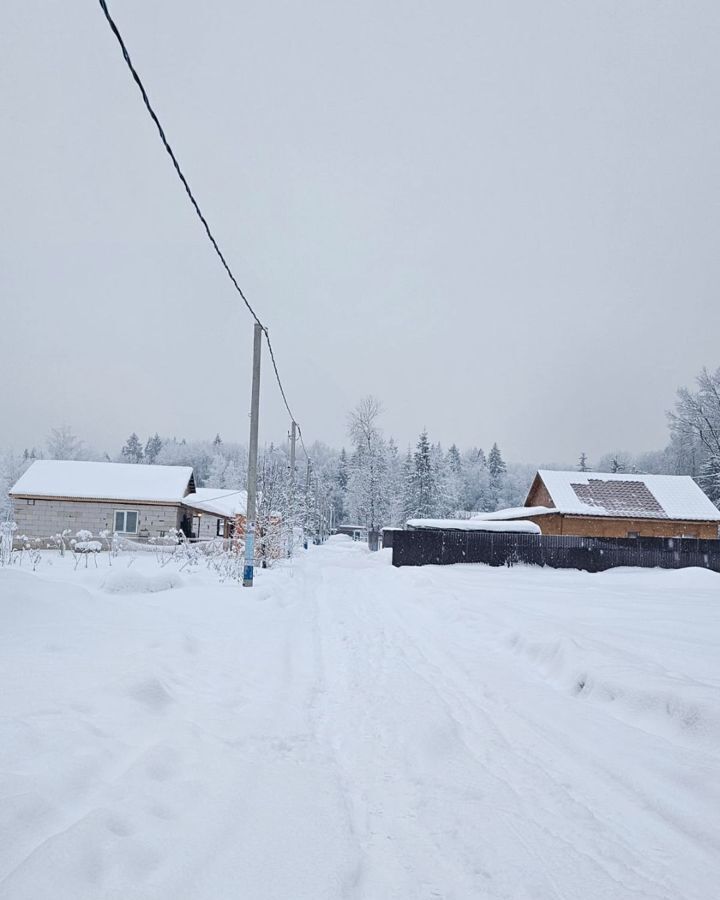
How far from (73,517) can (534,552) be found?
78.1ft

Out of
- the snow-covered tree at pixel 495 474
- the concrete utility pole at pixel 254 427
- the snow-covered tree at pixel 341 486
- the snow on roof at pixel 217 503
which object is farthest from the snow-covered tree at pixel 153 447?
the concrete utility pole at pixel 254 427

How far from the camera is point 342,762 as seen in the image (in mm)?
3686

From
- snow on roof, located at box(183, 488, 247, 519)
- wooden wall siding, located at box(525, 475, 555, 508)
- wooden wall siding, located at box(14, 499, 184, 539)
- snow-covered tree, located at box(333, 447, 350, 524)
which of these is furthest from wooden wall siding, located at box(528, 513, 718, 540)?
snow-covered tree, located at box(333, 447, 350, 524)

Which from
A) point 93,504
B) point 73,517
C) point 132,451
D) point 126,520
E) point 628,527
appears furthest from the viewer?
point 132,451

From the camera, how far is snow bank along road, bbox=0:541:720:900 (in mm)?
2408

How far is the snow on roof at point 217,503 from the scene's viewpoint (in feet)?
117

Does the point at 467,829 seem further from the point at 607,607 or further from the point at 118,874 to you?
the point at 607,607

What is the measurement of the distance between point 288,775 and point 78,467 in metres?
33.8

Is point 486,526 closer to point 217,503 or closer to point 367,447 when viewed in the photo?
point 217,503

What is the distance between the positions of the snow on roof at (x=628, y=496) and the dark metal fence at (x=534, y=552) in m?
9.79

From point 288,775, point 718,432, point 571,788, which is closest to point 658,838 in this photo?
point 571,788

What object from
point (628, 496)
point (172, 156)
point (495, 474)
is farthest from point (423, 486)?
point (172, 156)

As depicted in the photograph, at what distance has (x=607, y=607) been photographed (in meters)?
10.9

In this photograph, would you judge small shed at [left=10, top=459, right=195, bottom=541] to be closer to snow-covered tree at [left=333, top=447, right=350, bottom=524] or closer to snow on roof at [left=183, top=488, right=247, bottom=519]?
snow on roof at [left=183, top=488, right=247, bottom=519]
